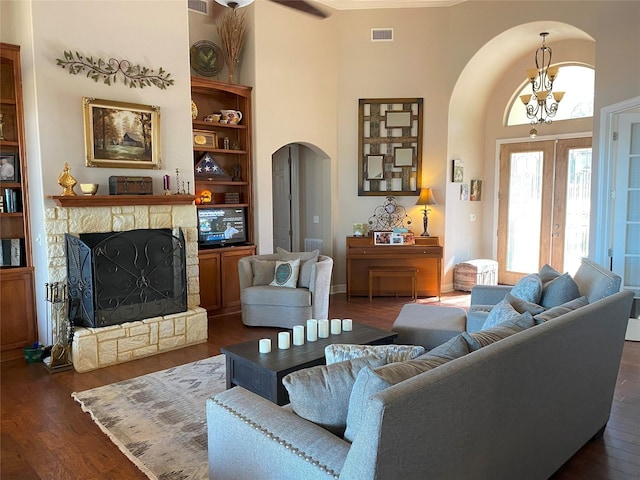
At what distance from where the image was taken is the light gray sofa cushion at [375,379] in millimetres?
1542

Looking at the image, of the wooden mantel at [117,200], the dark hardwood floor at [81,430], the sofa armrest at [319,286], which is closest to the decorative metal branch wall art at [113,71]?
the wooden mantel at [117,200]

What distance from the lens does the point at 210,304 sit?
231 inches

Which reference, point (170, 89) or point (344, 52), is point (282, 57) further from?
point (170, 89)

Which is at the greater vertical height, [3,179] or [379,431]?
[3,179]

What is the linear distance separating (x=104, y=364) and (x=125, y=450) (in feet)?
5.19

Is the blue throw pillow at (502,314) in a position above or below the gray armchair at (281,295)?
above

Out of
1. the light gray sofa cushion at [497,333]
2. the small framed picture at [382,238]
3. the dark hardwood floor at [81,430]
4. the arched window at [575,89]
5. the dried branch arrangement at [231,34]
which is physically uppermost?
the dried branch arrangement at [231,34]

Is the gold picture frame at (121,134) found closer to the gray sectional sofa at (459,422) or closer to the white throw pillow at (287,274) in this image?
the white throw pillow at (287,274)

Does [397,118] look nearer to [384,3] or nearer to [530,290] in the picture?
[384,3]

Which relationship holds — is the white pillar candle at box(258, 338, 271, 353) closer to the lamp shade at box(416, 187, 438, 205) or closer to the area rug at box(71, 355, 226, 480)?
the area rug at box(71, 355, 226, 480)

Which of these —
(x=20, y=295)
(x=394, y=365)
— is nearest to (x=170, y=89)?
(x=20, y=295)

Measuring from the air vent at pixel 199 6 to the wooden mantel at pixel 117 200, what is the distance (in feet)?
9.12

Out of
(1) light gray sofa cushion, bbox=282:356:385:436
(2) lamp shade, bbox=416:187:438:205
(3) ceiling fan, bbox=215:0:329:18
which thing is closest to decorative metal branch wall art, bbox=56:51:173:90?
(3) ceiling fan, bbox=215:0:329:18

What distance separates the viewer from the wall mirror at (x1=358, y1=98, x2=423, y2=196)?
23.2 ft
